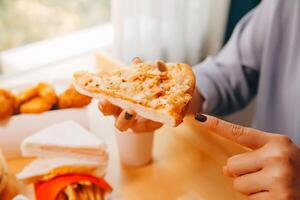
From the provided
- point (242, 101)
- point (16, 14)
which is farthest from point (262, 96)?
point (16, 14)

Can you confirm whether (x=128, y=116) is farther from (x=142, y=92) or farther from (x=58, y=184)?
(x=58, y=184)

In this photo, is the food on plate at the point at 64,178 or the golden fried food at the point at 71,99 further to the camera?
the golden fried food at the point at 71,99

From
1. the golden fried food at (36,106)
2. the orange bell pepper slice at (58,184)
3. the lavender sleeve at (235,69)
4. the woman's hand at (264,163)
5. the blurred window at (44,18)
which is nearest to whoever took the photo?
the woman's hand at (264,163)

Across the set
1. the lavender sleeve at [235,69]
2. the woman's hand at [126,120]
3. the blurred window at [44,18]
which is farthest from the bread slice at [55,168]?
the blurred window at [44,18]

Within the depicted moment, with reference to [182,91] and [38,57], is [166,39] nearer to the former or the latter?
[38,57]

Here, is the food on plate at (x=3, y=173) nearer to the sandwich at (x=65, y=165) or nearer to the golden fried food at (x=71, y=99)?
the sandwich at (x=65, y=165)

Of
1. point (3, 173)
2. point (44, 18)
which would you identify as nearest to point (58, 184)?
point (3, 173)

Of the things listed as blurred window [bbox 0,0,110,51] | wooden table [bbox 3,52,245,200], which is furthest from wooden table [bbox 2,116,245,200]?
blurred window [bbox 0,0,110,51]

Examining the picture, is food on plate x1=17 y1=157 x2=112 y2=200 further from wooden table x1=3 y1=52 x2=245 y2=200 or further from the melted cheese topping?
the melted cheese topping
